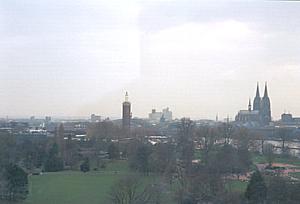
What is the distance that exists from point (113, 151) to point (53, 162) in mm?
1245

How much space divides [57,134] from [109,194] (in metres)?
3.59

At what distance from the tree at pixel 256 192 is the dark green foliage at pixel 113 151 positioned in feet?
10.8

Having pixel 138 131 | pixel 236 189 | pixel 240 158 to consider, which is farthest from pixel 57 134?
pixel 236 189

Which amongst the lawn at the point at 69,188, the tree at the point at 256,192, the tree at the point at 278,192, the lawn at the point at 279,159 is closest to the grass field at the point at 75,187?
the lawn at the point at 69,188

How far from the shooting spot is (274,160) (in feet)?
20.8

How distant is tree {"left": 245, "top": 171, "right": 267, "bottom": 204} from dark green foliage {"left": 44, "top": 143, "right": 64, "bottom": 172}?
294 cm

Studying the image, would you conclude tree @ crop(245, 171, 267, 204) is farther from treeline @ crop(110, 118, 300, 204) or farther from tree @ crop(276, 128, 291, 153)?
tree @ crop(276, 128, 291, 153)

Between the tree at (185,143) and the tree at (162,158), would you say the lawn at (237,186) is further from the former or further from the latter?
the tree at (162,158)

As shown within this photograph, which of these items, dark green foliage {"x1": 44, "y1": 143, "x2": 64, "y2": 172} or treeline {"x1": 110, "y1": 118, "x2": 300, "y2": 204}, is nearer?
treeline {"x1": 110, "y1": 118, "x2": 300, "y2": 204}

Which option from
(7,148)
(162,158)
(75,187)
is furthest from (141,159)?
(7,148)

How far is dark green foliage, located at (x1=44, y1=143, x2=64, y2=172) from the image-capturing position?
5827 millimetres

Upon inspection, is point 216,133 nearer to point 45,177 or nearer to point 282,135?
point 282,135

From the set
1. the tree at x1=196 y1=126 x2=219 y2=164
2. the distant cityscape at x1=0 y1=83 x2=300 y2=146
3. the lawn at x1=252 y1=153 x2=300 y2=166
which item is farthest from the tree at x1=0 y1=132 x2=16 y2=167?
the lawn at x1=252 y1=153 x2=300 y2=166

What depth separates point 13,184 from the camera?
3.90 m
